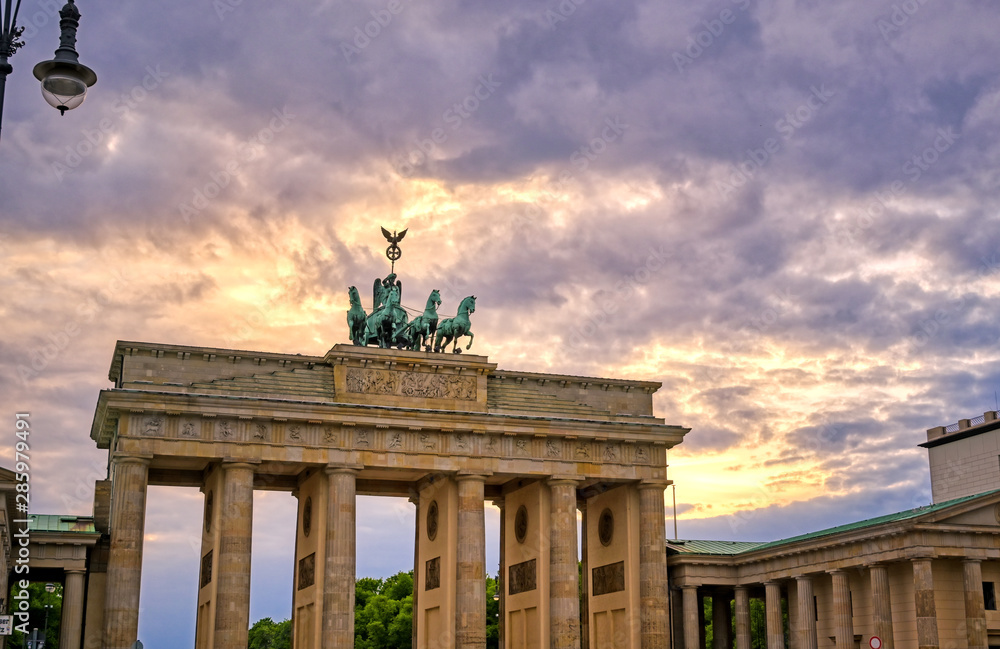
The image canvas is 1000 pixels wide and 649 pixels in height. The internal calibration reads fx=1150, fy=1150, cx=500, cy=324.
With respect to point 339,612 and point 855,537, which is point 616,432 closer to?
point 855,537

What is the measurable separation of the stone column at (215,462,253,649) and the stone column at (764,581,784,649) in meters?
25.4

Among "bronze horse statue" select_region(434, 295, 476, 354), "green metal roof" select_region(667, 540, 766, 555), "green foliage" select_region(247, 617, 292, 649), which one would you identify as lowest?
"green foliage" select_region(247, 617, 292, 649)

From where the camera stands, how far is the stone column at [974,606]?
153 feet

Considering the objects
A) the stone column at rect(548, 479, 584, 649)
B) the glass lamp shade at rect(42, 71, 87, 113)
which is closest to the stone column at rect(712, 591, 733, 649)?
the stone column at rect(548, 479, 584, 649)

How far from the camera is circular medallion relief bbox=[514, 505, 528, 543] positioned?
58844 mm

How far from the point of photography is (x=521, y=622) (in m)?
58.6

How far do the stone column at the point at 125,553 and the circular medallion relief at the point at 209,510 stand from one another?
462cm

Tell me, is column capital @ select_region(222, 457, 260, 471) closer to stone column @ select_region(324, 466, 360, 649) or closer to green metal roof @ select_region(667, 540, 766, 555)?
stone column @ select_region(324, 466, 360, 649)

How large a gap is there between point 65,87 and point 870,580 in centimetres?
4345

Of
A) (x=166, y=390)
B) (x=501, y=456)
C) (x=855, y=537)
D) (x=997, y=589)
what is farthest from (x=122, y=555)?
(x=997, y=589)

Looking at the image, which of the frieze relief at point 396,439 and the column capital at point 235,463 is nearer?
the frieze relief at point 396,439

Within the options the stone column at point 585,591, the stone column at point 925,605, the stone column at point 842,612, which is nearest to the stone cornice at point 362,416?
the stone column at point 585,591

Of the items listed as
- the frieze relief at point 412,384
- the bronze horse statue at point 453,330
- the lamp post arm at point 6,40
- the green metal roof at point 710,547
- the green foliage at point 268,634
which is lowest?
the green foliage at point 268,634

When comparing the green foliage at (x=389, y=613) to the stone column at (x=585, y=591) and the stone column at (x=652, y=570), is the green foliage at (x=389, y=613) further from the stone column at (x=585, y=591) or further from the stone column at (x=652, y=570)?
the stone column at (x=652, y=570)
